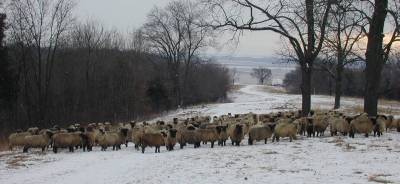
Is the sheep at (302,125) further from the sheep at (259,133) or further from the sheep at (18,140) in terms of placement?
the sheep at (18,140)

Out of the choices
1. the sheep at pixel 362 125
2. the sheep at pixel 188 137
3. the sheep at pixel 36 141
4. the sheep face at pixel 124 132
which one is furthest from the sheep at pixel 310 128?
the sheep at pixel 36 141

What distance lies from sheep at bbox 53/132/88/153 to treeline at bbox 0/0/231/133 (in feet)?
83.4

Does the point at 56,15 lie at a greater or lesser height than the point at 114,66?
greater

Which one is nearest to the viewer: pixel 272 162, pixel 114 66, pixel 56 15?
pixel 272 162

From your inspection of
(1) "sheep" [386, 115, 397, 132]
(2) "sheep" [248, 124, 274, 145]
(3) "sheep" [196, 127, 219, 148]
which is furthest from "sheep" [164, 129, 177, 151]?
(1) "sheep" [386, 115, 397, 132]

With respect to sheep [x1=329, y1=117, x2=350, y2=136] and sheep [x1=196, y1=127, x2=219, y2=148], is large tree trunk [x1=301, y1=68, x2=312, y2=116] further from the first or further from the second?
sheep [x1=196, y1=127, x2=219, y2=148]

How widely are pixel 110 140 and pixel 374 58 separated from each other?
13642 millimetres

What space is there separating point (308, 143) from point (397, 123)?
7.05m

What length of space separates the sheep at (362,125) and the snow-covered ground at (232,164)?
75cm

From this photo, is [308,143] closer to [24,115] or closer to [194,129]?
[194,129]

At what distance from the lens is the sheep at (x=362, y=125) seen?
23.0 meters

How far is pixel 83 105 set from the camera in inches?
2694

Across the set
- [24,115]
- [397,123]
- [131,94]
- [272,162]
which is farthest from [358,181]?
[131,94]

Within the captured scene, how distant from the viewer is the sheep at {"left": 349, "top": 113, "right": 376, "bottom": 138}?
2303 cm
